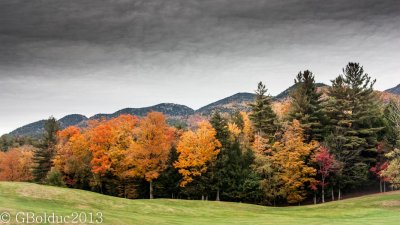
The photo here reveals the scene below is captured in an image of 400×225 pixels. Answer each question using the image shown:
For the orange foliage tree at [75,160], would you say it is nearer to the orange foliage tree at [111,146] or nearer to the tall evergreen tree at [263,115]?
the orange foliage tree at [111,146]

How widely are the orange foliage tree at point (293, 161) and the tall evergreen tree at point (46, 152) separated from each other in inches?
1790

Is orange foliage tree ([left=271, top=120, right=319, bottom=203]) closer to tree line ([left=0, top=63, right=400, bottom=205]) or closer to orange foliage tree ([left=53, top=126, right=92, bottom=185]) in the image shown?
tree line ([left=0, top=63, right=400, bottom=205])

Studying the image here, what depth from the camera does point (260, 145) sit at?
56.7 m

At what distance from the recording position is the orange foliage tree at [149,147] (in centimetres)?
5525

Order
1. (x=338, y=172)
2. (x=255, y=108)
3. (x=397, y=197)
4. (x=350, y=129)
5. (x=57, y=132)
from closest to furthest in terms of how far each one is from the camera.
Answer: (x=397, y=197), (x=338, y=172), (x=350, y=129), (x=255, y=108), (x=57, y=132)

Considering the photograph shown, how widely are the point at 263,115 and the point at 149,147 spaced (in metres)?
22.6

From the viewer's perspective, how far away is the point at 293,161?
54.0 metres

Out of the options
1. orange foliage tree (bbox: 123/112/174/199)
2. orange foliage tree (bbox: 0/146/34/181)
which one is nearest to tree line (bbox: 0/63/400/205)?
orange foliage tree (bbox: 123/112/174/199)

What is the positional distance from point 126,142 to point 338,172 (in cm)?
3461

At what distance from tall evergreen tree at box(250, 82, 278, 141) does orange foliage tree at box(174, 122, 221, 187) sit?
10.9 meters

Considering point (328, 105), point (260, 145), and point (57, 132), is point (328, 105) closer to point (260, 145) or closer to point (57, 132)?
point (260, 145)

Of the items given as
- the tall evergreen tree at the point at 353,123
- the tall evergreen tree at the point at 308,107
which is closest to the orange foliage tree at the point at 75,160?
the tall evergreen tree at the point at 308,107

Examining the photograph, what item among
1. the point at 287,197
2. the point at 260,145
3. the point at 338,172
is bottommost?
the point at 287,197

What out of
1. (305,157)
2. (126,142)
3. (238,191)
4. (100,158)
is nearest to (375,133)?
(305,157)
